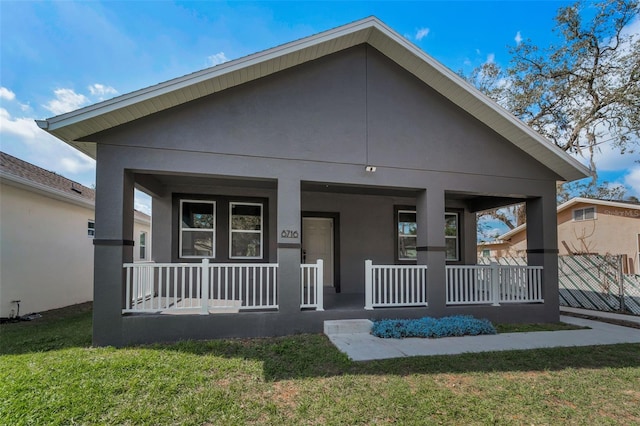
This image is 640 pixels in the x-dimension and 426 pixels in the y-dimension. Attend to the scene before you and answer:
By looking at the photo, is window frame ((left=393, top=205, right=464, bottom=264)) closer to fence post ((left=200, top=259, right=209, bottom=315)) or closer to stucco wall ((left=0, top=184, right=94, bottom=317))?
fence post ((left=200, top=259, right=209, bottom=315))

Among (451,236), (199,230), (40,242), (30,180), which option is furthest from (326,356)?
(40,242)

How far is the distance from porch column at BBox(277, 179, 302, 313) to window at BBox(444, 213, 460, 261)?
237 inches

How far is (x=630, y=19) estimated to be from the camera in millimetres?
14594

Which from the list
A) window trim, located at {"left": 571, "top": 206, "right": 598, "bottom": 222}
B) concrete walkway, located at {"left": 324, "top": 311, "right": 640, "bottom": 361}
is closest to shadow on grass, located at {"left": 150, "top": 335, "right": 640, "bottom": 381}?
concrete walkway, located at {"left": 324, "top": 311, "right": 640, "bottom": 361}

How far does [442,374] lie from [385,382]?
0.84 m

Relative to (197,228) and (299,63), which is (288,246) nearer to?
(197,228)

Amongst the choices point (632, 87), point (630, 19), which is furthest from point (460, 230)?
point (630, 19)

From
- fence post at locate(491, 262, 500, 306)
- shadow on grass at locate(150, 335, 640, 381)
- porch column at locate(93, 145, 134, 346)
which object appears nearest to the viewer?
shadow on grass at locate(150, 335, 640, 381)

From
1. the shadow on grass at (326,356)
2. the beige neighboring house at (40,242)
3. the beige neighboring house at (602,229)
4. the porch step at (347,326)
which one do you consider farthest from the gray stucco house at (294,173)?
the beige neighboring house at (602,229)

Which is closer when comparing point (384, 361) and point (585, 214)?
point (384, 361)

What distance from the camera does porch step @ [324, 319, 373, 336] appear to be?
6.16 m

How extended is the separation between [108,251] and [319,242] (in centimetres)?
538

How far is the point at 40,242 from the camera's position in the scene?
8766mm

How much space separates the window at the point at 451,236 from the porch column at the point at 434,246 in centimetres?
356
